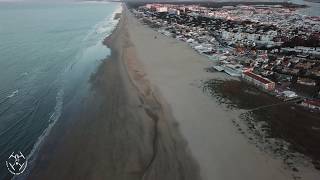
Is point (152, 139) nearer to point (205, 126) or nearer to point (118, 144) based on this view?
point (118, 144)

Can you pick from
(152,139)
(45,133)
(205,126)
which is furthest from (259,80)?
(45,133)

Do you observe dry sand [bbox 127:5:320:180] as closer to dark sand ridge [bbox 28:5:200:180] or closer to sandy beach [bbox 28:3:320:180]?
sandy beach [bbox 28:3:320:180]

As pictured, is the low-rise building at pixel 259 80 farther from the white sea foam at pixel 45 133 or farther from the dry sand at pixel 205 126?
the white sea foam at pixel 45 133

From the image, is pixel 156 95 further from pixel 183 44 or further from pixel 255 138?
pixel 183 44

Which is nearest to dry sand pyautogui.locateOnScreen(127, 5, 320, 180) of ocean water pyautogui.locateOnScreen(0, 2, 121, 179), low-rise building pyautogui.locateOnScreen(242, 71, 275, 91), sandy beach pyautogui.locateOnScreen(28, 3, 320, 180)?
sandy beach pyautogui.locateOnScreen(28, 3, 320, 180)

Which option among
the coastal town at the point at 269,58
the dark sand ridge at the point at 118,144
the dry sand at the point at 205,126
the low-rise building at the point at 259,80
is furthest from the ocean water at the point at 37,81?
the low-rise building at the point at 259,80

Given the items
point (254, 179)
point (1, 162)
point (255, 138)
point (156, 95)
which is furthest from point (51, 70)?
point (254, 179)
